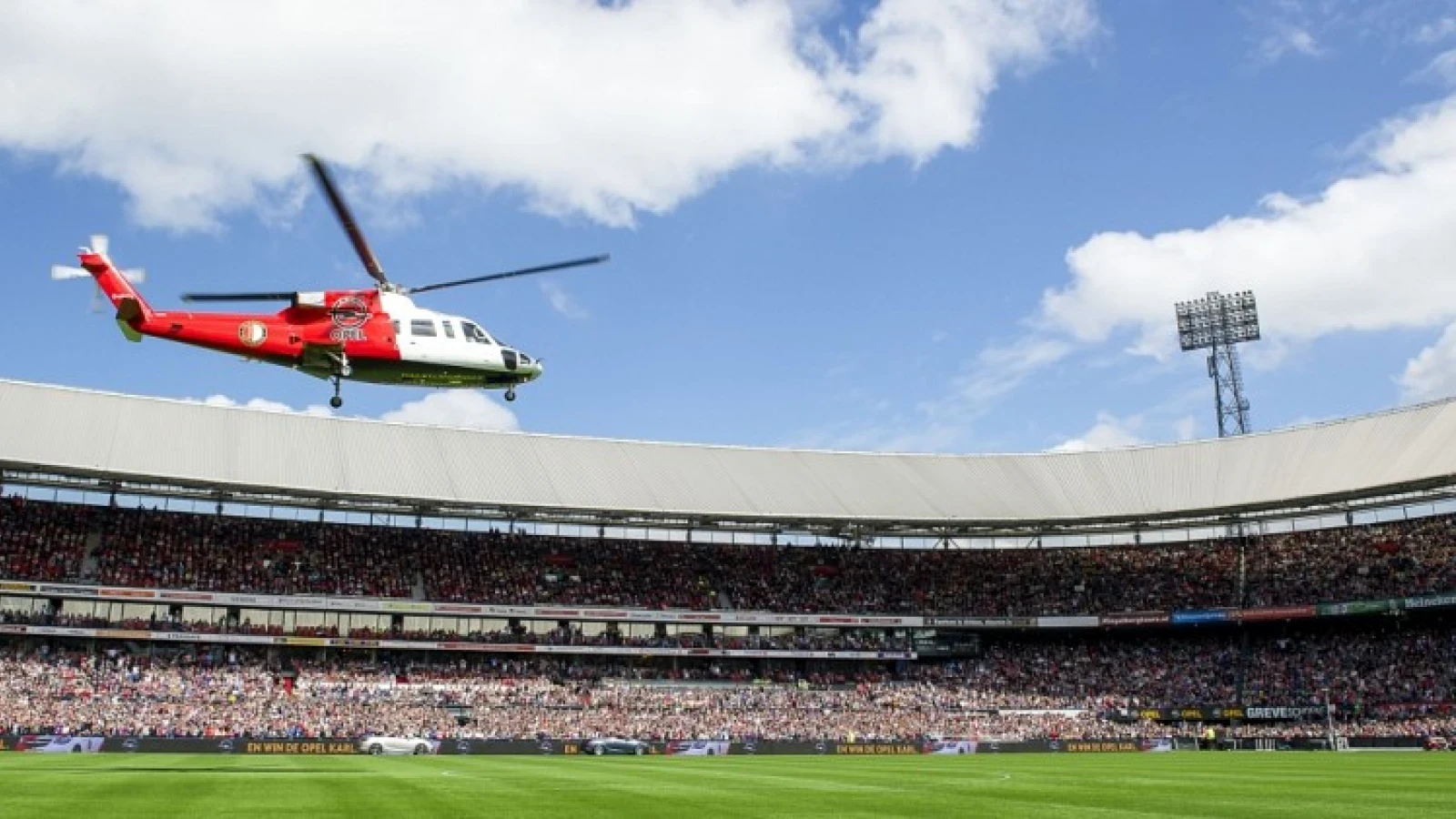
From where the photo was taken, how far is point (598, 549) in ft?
259

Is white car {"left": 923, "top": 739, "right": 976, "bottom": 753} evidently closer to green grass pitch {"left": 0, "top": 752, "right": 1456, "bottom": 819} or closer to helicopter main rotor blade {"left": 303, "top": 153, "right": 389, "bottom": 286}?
green grass pitch {"left": 0, "top": 752, "right": 1456, "bottom": 819}

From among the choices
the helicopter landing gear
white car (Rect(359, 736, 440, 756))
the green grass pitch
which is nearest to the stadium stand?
white car (Rect(359, 736, 440, 756))

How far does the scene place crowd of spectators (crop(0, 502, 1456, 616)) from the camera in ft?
220

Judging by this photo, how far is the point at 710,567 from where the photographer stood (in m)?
80.1

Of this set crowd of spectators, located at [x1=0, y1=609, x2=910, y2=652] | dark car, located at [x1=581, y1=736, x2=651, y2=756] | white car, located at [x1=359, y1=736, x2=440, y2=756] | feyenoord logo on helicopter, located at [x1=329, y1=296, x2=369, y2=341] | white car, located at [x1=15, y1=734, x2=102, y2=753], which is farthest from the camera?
crowd of spectators, located at [x1=0, y1=609, x2=910, y2=652]

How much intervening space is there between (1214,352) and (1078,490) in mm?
20316

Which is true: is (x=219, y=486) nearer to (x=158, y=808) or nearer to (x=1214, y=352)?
(x=158, y=808)

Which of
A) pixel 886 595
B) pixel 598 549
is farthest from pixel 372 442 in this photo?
pixel 886 595

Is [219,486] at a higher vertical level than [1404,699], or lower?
higher

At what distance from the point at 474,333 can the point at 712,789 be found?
12252 millimetres

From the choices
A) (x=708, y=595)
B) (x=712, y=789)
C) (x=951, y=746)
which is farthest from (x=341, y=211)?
(x=708, y=595)

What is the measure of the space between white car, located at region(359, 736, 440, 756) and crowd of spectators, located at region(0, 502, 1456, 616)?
56.1 ft

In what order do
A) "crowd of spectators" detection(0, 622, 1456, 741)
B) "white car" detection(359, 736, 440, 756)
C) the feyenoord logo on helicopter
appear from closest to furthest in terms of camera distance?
the feyenoord logo on helicopter
"white car" detection(359, 736, 440, 756)
"crowd of spectators" detection(0, 622, 1456, 741)

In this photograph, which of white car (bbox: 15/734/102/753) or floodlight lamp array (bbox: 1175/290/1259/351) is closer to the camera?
white car (bbox: 15/734/102/753)
